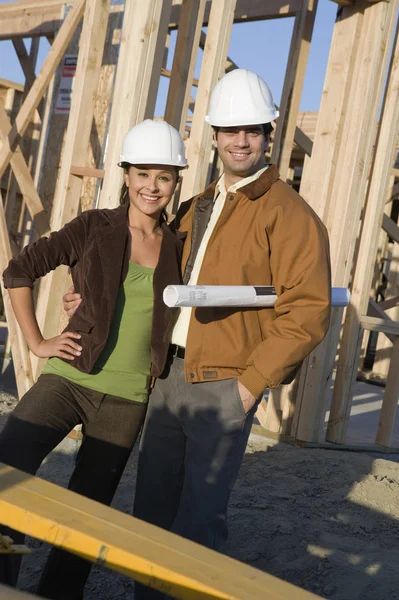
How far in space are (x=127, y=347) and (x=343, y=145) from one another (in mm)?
3647

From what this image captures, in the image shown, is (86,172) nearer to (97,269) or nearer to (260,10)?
(97,269)

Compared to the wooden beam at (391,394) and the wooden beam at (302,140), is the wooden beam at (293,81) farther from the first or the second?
the wooden beam at (391,394)

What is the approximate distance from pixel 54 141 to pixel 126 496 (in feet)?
11.6

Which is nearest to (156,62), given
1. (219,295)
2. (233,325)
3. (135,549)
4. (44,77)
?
A: (44,77)

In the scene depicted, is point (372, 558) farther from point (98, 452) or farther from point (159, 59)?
point (159, 59)

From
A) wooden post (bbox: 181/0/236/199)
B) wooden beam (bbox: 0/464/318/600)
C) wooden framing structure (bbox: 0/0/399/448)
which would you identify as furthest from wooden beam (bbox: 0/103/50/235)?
wooden beam (bbox: 0/464/318/600)

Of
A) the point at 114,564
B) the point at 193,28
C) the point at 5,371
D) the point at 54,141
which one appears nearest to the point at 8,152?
the point at 54,141

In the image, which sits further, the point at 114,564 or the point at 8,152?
the point at 8,152

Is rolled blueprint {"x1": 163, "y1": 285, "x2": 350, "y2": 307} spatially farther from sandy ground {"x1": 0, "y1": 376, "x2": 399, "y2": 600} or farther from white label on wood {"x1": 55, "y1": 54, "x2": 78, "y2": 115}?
white label on wood {"x1": 55, "y1": 54, "x2": 78, "y2": 115}

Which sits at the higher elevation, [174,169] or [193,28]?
[193,28]

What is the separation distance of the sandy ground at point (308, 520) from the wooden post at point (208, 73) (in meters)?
2.04

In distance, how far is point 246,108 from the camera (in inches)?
116

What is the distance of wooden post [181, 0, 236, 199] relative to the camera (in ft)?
15.9

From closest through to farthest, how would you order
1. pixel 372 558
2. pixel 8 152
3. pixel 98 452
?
1. pixel 98 452
2. pixel 372 558
3. pixel 8 152
